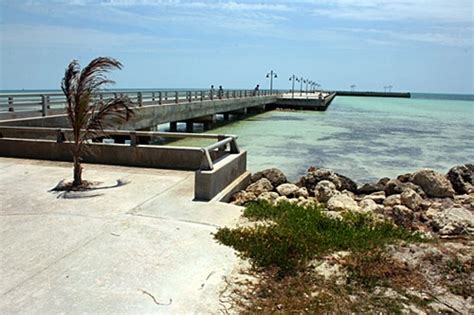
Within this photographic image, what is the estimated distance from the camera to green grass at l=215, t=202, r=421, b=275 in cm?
484

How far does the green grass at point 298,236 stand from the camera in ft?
15.9

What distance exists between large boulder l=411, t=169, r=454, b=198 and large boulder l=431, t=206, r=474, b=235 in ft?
16.2

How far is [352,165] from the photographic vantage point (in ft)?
61.7

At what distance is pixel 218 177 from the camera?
7.36 m

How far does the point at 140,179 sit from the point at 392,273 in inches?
202

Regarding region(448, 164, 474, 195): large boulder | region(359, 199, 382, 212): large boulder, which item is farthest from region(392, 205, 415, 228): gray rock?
region(448, 164, 474, 195): large boulder

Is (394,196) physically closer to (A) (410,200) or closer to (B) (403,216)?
(A) (410,200)

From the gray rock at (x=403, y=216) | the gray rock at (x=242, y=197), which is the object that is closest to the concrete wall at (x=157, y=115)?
the gray rock at (x=242, y=197)

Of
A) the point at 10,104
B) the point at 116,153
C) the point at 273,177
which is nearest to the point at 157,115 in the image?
the point at 10,104

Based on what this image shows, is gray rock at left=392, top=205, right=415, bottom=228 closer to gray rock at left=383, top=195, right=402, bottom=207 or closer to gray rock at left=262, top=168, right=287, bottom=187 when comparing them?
gray rock at left=383, top=195, right=402, bottom=207

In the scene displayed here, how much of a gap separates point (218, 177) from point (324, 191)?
3522mm

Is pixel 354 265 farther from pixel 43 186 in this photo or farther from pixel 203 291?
pixel 43 186

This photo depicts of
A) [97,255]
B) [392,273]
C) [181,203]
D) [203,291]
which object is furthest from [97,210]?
[392,273]

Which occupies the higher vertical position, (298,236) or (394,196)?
(298,236)
